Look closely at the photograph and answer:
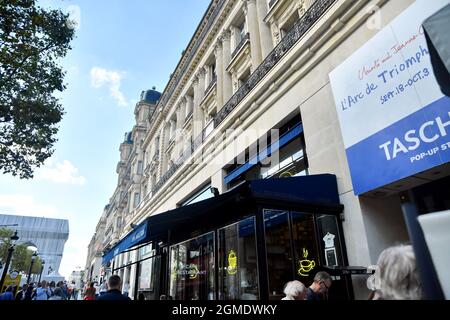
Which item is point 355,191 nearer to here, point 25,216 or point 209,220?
point 209,220

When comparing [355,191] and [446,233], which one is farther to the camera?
[355,191]

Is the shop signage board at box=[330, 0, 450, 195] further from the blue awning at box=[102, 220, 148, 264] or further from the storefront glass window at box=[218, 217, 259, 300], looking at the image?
the blue awning at box=[102, 220, 148, 264]

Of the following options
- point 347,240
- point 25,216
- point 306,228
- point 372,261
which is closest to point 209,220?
point 306,228

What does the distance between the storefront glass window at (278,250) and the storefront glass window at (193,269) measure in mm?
2094

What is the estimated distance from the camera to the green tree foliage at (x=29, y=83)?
28.7ft

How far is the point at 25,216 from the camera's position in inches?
3081

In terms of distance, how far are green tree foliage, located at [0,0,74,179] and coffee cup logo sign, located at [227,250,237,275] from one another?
833cm

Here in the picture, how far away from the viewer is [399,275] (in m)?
1.18

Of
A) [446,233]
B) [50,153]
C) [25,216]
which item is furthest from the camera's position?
[25,216]

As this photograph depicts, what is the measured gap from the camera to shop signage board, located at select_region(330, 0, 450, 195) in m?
4.62

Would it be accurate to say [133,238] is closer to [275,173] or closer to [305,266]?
[275,173]

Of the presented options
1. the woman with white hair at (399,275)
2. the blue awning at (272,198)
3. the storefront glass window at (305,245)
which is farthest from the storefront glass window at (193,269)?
the woman with white hair at (399,275)

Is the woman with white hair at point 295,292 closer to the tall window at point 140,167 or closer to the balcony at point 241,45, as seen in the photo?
the balcony at point 241,45

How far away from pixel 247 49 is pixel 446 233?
1370 cm
